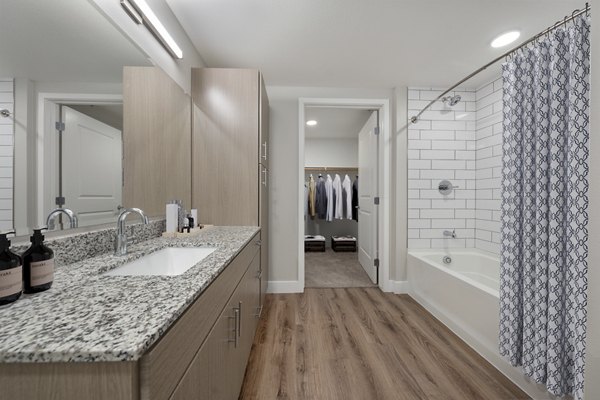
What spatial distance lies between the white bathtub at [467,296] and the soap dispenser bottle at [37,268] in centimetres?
215

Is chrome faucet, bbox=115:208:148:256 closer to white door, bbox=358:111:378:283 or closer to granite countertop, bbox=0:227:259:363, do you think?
granite countertop, bbox=0:227:259:363

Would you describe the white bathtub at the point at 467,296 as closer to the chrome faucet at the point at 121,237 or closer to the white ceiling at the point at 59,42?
the chrome faucet at the point at 121,237

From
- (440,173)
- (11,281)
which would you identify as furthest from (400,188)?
(11,281)

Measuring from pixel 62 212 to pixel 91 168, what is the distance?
0.21 meters

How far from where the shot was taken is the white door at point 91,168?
36.2 inches

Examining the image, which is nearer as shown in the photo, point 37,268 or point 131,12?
point 37,268

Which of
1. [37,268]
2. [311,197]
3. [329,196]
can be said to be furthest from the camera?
[311,197]

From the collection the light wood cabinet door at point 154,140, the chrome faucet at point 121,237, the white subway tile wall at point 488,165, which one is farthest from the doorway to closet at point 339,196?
the chrome faucet at point 121,237

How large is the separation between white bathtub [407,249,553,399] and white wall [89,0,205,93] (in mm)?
2586

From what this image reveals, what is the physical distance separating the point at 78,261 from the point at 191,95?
1.53m

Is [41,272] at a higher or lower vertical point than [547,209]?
lower

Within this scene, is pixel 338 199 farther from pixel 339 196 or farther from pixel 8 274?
pixel 8 274

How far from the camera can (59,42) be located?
89 centimetres

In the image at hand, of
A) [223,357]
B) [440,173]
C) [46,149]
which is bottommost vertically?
[223,357]
